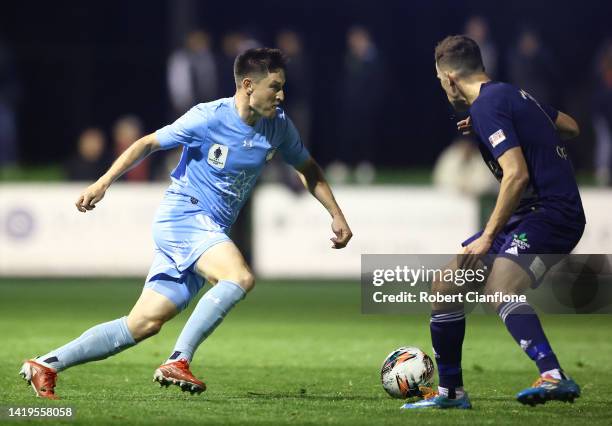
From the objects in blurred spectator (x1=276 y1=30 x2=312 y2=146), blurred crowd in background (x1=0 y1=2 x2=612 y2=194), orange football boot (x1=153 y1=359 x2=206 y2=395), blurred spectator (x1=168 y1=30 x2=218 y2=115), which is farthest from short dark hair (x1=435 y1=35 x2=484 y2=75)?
blurred spectator (x1=276 y1=30 x2=312 y2=146)

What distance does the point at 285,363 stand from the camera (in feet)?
31.9

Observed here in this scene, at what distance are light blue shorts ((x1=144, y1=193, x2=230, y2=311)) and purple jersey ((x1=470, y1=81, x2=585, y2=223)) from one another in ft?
5.36

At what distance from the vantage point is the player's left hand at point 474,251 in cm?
700

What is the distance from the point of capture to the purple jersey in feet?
23.5

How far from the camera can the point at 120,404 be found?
7.51 meters

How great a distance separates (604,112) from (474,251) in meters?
12.7

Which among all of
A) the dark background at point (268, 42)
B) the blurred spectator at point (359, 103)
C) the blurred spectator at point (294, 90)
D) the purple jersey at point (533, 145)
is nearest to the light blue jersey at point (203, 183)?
the purple jersey at point (533, 145)

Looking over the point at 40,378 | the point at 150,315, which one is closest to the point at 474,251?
the point at 150,315

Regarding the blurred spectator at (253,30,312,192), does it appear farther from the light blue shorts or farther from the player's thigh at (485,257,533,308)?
the player's thigh at (485,257,533,308)

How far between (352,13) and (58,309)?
1211cm

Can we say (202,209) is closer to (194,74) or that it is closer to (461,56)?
(461,56)

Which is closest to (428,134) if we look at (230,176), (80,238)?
(80,238)

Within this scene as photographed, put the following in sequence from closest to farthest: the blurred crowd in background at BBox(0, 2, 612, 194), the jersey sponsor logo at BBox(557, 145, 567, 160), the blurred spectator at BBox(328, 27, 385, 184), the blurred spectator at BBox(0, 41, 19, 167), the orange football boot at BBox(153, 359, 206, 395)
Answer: the orange football boot at BBox(153, 359, 206, 395) < the jersey sponsor logo at BBox(557, 145, 567, 160) < the blurred crowd in background at BBox(0, 2, 612, 194) < the blurred spectator at BBox(328, 27, 385, 184) < the blurred spectator at BBox(0, 41, 19, 167)

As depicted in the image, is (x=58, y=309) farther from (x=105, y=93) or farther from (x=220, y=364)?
(x=105, y=93)
